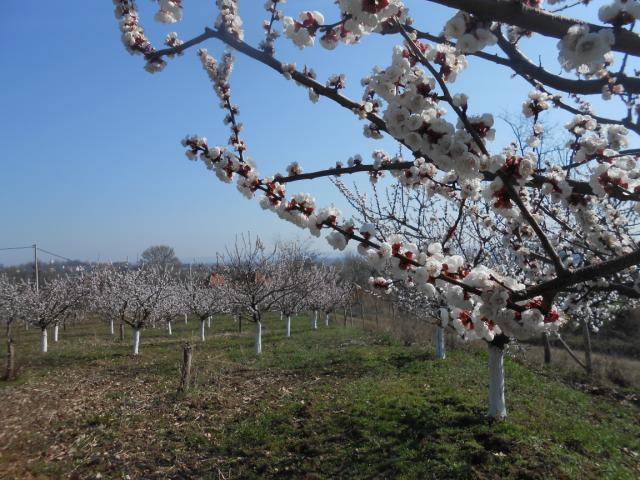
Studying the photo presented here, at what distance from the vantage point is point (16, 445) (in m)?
7.11

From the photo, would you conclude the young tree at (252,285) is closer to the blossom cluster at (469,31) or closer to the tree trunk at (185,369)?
the tree trunk at (185,369)

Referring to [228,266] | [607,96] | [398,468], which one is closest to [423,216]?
[398,468]

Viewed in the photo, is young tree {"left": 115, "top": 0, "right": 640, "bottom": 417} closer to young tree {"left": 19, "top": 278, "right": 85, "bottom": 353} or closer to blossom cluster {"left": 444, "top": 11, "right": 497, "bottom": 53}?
blossom cluster {"left": 444, "top": 11, "right": 497, "bottom": 53}

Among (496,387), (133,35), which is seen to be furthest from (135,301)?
(133,35)

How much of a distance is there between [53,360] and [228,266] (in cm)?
774

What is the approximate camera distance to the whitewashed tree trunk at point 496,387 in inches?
284

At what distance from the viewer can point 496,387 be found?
7.26 metres

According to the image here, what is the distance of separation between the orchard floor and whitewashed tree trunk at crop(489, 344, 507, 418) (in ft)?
1.02

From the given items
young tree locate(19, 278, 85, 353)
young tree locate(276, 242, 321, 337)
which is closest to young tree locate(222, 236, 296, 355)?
young tree locate(276, 242, 321, 337)

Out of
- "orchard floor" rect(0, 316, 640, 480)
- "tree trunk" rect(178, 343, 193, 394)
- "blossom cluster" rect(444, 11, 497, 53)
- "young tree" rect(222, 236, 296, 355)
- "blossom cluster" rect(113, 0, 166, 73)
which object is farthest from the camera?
"young tree" rect(222, 236, 296, 355)

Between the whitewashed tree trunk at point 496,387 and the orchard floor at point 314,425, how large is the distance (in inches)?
12.3

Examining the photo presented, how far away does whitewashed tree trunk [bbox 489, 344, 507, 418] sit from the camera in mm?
7219

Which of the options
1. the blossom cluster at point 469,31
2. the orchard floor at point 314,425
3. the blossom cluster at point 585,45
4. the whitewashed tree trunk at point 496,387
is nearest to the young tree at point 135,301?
the orchard floor at point 314,425

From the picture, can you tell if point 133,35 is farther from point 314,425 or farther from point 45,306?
point 45,306
